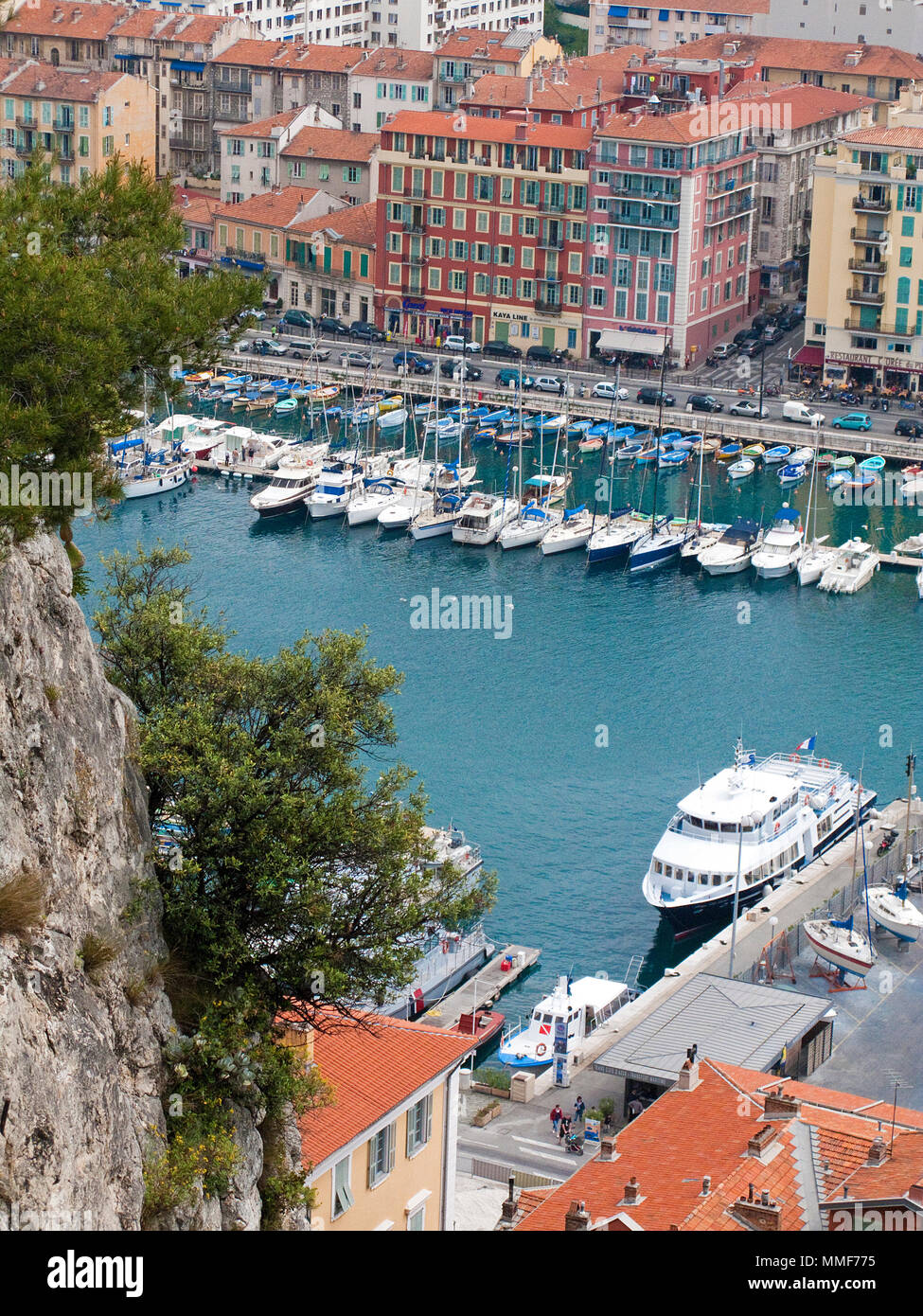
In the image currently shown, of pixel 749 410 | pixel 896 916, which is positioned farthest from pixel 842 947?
pixel 749 410

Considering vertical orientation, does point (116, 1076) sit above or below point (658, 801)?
above

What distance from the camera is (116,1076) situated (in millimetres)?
22062

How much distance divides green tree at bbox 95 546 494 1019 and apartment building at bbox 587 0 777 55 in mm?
129153

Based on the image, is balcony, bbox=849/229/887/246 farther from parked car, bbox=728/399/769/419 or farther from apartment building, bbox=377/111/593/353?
apartment building, bbox=377/111/593/353

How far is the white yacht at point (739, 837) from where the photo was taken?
56688mm

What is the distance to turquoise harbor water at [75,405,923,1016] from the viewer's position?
197ft

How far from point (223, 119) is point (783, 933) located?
96714mm

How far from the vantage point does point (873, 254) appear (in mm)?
107188

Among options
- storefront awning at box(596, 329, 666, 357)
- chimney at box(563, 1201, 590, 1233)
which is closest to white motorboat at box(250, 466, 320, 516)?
storefront awning at box(596, 329, 666, 357)

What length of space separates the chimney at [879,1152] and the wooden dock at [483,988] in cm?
1936

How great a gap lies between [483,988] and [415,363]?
212ft

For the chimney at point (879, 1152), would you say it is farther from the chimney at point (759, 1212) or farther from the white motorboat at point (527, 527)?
the white motorboat at point (527, 527)

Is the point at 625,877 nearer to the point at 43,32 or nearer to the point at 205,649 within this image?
the point at 205,649

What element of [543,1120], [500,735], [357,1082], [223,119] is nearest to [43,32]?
[223,119]
